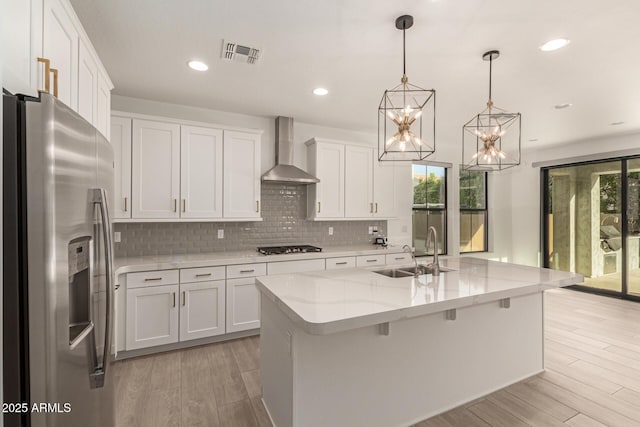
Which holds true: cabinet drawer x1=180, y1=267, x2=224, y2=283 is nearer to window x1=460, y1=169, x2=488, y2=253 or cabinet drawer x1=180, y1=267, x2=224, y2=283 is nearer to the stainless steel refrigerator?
the stainless steel refrigerator

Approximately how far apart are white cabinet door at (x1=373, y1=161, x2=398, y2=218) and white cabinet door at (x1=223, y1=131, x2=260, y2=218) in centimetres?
176

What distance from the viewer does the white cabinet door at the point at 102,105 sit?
7.47 ft

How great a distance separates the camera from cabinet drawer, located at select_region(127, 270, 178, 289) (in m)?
2.91

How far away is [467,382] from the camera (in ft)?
7.48

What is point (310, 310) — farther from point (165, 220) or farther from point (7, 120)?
point (165, 220)

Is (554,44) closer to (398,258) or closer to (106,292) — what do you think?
(398,258)

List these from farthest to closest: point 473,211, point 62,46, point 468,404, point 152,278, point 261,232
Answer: point 473,211, point 261,232, point 152,278, point 468,404, point 62,46

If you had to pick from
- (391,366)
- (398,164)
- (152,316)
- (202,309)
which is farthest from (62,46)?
(398,164)

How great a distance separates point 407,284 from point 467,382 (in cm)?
93

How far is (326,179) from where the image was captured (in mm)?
4219

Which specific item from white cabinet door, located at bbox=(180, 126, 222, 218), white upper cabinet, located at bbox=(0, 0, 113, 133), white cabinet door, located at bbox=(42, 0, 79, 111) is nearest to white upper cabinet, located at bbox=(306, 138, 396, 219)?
white cabinet door, located at bbox=(180, 126, 222, 218)

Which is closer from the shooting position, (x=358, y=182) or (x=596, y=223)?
(x=358, y=182)

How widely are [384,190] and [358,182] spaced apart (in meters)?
0.47

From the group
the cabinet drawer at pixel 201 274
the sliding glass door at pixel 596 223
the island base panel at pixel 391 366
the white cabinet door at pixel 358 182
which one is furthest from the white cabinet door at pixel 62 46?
the sliding glass door at pixel 596 223
